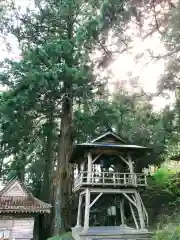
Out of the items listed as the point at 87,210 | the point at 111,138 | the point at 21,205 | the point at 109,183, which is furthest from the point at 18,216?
the point at 111,138

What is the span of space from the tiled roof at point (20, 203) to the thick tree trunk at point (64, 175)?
229cm

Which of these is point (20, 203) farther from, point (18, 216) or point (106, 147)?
point (106, 147)

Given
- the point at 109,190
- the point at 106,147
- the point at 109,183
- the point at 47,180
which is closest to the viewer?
the point at 109,183

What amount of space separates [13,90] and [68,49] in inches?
170

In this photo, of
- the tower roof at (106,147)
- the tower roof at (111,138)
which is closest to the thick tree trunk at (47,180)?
the tower roof at (106,147)

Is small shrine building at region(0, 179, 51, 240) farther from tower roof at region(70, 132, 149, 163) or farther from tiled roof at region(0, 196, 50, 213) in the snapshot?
tower roof at region(70, 132, 149, 163)

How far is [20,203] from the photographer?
18.1 meters

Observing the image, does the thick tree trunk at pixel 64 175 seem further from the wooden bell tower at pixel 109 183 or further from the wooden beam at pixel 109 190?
the wooden beam at pixel 109 190

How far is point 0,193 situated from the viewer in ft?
61.2

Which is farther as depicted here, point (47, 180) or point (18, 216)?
point (47, 180)

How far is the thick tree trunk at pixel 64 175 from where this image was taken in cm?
2003

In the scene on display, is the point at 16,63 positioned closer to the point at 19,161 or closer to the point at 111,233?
the point at 19,161

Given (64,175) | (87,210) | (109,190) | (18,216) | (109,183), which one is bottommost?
(18,216)

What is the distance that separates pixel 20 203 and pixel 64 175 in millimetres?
4089
